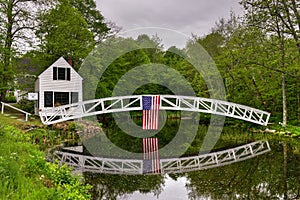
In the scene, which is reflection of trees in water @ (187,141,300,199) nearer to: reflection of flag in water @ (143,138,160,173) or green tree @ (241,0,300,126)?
reflection of flag in water @ (143,138,160,173)

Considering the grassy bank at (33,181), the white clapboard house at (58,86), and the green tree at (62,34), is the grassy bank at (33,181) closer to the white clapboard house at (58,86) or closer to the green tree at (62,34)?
the white clapboard house at (58,86)

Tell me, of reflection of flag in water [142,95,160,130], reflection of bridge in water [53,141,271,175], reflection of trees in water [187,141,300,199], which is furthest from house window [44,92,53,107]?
reflection of trees in water [187,141,300,199]

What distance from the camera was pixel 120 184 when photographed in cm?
730

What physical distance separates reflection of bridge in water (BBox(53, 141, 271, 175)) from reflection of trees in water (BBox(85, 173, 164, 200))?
531 millimetres

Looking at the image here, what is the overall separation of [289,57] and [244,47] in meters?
2.47

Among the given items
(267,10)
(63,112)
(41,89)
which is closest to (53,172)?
(63,112)

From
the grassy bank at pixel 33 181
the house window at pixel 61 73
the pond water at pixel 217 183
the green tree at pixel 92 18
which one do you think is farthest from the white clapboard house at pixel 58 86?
the grassy bank at pixel 33 181

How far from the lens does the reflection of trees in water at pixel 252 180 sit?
6.38m

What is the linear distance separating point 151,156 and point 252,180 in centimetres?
402

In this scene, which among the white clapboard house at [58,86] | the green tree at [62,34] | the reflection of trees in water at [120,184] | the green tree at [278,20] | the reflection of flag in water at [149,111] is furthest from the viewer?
the green tree at [62,34]

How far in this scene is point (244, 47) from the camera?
1741cm

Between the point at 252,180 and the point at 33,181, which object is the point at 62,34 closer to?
the point at 252,180

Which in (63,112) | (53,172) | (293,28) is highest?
(293,28)

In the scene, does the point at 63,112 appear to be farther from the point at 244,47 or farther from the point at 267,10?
the point at 267,10
